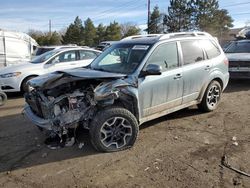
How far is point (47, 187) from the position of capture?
415cm

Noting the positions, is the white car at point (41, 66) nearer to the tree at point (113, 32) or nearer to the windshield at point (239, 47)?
the windshield at point (239, 47)

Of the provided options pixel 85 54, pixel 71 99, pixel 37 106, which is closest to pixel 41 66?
pixel 85 54

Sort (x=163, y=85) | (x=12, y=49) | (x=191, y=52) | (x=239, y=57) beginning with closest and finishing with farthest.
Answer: (x=163, y=85) < (x=191, y=52) < (x=239, y=57) < (x=12, y=49)

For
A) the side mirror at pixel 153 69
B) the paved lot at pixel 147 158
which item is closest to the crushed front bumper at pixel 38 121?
the paved lot at pixel 147 158

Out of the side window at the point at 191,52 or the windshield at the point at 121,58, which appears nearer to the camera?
the windshield at the point at 121,58

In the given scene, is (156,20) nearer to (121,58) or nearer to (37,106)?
(121,58)

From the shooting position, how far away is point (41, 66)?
10375 millimetres

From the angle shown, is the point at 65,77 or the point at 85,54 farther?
the point at 85,54

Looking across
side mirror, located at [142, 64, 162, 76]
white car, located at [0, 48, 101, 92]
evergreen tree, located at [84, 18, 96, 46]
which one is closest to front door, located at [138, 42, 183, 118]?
side mirror, located at [142, 64, 162, 76]

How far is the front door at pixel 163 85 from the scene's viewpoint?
5.62 m

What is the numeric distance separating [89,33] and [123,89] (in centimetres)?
5419

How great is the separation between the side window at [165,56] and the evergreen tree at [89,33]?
5238 centimetres

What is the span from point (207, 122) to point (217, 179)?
8.42ft

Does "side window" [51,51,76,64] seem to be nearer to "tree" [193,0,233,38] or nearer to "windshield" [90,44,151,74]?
"windshield" [90,44,151,74]
